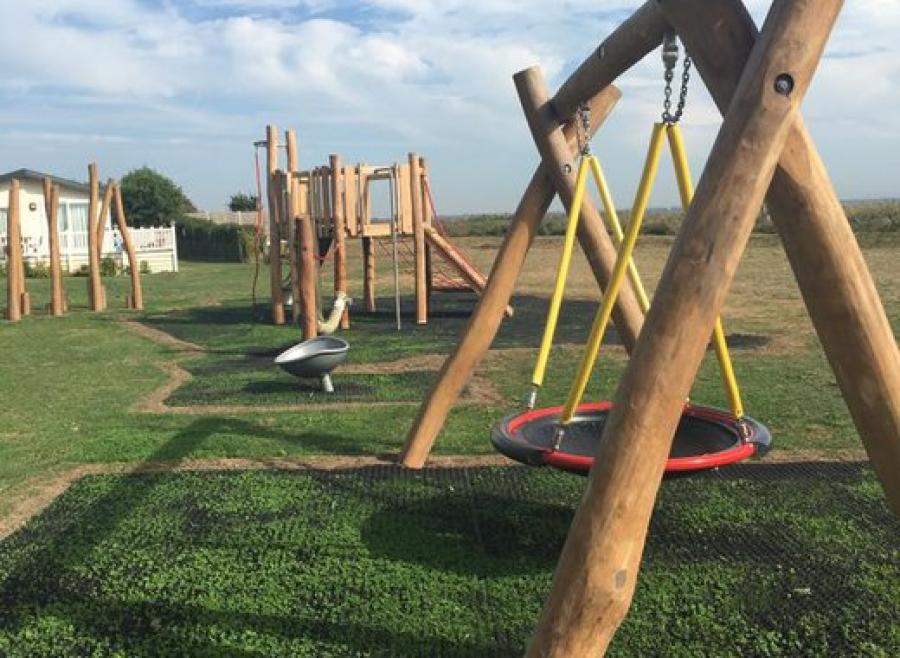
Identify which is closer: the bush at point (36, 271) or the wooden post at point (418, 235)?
the wooden post at point (418, 235)

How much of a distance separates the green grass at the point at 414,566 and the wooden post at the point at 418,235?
8.63 m

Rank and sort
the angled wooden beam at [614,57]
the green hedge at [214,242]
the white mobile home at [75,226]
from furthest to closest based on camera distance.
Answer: the green hedge at [214,242] < the white mobile home at [75,226] < the angled wooden beam at [614,57]

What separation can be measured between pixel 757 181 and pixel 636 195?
4.81 feet

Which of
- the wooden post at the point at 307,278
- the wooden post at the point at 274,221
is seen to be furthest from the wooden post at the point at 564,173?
the wooden post at the point at 274,221

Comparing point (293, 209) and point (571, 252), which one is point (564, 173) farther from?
point (293, 209)

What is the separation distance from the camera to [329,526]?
4500mm

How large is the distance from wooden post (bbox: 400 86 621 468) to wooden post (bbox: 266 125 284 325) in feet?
29.9

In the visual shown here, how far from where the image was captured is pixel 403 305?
16.8 metres

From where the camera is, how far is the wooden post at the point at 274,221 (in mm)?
14328

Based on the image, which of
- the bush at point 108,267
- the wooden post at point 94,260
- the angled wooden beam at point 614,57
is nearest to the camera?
the angled wooden beam at point 614,57

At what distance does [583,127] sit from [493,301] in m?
1.16

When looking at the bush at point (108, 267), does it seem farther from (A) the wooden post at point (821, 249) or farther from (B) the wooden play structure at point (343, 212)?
(A) the wooden post at point (821, 249)

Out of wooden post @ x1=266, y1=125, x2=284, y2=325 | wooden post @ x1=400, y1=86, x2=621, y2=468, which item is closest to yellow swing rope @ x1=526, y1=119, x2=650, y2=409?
wooden post @ x1=400, y1=86, x2=621, y2=468

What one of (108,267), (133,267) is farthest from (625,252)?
(108,267)
